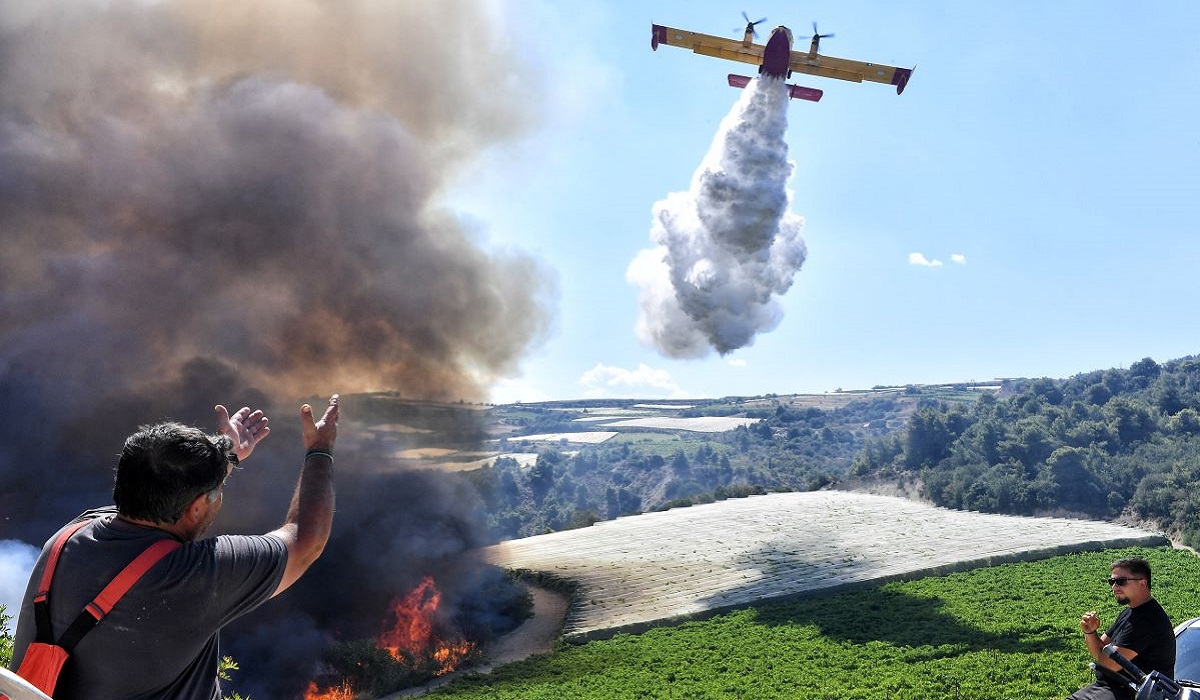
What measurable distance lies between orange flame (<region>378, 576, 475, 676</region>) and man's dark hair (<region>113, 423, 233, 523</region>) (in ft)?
76.8

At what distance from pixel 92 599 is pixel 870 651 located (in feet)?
77.0

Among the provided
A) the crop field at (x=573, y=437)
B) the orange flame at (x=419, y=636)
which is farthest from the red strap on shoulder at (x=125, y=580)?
the crop field at (x=573, y=437)

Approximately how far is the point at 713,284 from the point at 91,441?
82.4 ft

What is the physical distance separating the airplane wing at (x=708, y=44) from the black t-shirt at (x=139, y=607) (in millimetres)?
34397

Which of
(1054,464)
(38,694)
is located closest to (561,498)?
(1054,464)

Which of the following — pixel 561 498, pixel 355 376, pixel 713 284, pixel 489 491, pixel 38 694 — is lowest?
pixel 561 498

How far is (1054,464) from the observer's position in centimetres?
5747

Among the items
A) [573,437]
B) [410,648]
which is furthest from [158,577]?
[573,437]

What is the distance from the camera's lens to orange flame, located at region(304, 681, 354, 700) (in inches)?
884

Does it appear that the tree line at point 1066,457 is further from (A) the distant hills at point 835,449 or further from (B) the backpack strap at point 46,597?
(B) the backpack strap at point 46,597

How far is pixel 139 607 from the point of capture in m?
2.92

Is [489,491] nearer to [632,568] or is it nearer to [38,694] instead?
[632,568]

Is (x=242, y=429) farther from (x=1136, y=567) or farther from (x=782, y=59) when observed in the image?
(x=782, y=59)

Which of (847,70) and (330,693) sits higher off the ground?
(847,70)
